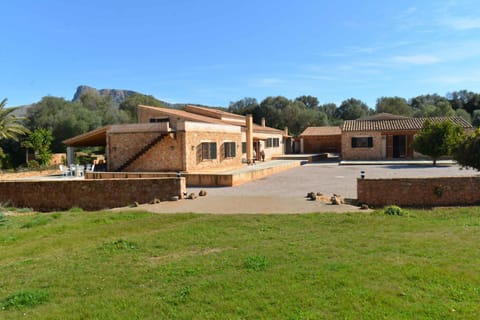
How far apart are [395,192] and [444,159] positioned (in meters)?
21.5

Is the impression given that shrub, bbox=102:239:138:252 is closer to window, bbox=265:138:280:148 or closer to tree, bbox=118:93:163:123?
window, bbox=265:138:280:148

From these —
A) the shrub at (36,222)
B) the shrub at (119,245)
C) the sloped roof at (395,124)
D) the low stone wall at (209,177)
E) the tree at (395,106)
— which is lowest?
the shrub at (36,222)

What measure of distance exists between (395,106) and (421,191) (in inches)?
2209

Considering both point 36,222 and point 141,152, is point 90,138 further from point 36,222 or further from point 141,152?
point 36,222

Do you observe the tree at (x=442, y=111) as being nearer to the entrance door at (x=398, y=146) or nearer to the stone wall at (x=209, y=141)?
the entrance door at (x=398, y=146)

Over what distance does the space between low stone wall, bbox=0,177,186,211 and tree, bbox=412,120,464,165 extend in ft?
63.5

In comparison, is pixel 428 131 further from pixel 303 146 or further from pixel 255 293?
pixel 255 293

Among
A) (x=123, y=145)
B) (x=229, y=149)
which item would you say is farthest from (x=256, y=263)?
(x=229, y=149)

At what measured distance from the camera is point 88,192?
54.0 ft

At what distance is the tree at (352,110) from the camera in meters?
71.8

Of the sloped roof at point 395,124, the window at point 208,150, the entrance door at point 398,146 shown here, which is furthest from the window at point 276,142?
the window at point 208,150

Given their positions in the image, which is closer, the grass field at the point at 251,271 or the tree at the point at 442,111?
the grass field at the point at 251,271

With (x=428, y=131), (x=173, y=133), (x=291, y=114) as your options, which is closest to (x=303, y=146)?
(x=291, y=114)

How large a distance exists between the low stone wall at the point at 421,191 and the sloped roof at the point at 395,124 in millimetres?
21310
